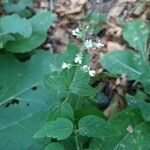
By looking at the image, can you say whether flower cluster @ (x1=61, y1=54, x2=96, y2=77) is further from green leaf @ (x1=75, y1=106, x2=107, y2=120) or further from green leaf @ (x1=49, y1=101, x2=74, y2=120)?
green leaf @ (x1=75, y1=106, x2=107, y2=120)

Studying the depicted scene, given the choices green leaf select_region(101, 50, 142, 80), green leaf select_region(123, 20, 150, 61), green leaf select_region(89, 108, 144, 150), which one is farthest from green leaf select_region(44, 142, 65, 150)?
green leaf select_region(123, 20, 150, 61)

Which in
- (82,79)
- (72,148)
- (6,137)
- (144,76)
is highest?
(82,79)

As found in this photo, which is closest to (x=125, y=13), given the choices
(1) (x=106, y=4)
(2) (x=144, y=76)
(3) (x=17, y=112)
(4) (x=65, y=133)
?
(1) (x=106, y=4)

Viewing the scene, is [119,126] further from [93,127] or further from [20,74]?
[20,74]

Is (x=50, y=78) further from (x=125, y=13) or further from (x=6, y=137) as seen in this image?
(x=125, y=13)

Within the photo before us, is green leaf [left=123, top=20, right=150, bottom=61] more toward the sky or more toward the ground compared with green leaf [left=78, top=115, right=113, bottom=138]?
more toward the ground

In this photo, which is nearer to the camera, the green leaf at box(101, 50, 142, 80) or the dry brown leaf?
the green leaf at box(101, 50, 142, 80)
